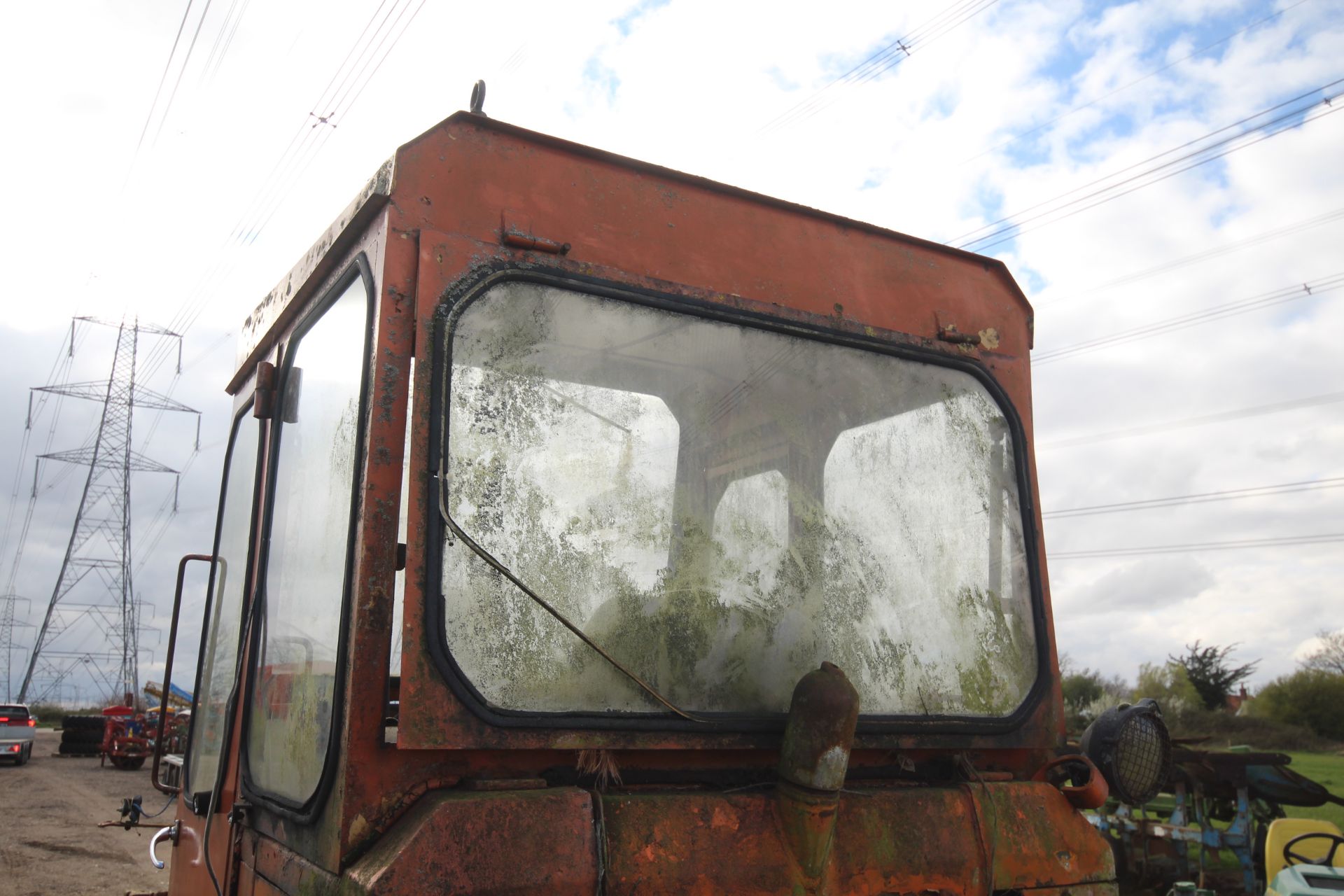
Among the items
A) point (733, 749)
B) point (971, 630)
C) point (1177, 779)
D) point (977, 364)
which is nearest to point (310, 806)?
point (733, 749)

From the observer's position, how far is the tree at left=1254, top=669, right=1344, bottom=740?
2253cm

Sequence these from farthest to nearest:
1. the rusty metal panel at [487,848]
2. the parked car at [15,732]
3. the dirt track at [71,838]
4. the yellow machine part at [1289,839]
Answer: the parked car at [15,732]
the dirt track at [71,838]
the yellow machine part at [1289,839]
the rusty metal panel at [487,848]

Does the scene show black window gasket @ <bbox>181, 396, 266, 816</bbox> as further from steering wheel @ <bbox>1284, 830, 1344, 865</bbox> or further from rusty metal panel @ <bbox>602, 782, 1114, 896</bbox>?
steering wheel @ <bbox>1284, 830, 1344, 865</bbox>

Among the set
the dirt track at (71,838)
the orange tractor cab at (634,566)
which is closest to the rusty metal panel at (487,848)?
the orange tractor cab at (634,566)

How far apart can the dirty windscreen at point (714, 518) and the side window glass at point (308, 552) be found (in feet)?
0.81

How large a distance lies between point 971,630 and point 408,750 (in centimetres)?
117

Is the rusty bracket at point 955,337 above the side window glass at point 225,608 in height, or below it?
above

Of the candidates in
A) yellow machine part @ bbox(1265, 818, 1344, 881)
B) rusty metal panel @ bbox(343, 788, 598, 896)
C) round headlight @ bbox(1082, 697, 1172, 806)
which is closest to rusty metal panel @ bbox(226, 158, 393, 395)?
rusty metal panel @ bbox(343, 788, 598, 896)

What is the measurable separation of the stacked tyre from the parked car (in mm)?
3474

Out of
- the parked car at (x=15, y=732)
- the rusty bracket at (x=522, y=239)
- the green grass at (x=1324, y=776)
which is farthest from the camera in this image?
the parked car at (x=15, y=732)

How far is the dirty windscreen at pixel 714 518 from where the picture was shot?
65.5 inches

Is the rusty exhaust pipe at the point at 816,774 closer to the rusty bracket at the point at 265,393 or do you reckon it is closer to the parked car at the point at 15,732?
the rusty bracket at the point at 265,393

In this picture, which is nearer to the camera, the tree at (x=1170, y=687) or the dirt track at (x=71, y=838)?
the dirt track at (x=71, y=838)

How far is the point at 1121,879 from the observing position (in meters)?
8.85
